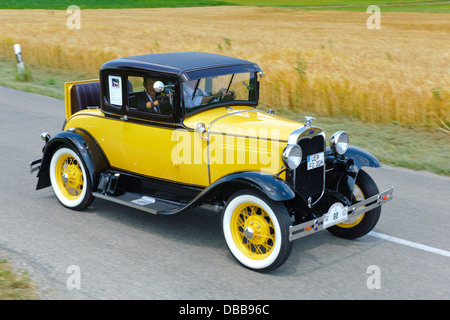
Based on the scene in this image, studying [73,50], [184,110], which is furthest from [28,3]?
[184,110]

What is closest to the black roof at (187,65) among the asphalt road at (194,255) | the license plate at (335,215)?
the asphalt road at (194,255)

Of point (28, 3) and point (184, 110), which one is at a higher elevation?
point (28, 3)

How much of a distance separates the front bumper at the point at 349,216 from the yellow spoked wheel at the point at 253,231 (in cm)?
34

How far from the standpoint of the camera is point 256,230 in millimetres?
5230

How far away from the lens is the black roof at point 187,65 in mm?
5836

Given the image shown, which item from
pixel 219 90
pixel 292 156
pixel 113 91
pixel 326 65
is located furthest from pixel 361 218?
pixel 326 65

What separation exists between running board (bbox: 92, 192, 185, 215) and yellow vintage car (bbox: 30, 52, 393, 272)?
0.01 metres

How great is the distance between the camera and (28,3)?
53.8 m

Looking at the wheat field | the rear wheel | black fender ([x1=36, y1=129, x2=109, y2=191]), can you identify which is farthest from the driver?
the wheat field

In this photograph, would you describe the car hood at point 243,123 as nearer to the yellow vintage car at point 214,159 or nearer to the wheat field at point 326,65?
the yellow vintage car at point 214,159

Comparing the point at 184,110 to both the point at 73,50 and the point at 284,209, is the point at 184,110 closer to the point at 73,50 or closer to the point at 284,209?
the point at 284,209

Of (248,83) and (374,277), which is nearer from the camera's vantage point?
(374,277)
